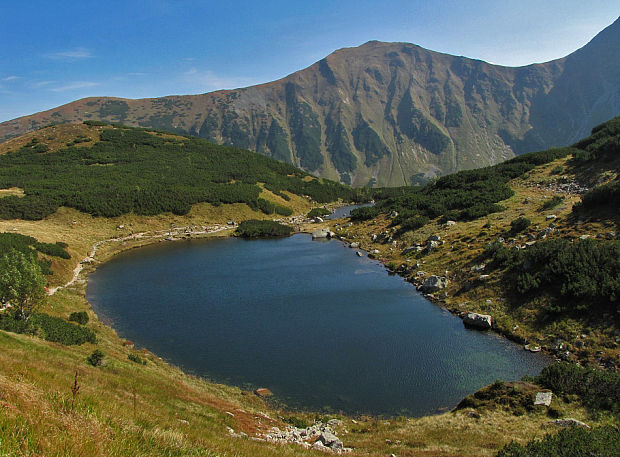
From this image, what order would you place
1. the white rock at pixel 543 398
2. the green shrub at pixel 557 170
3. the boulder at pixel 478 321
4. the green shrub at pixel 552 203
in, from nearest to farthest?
the white rock at pixel 543 398
the boulder at pixel 478 321
the green shrub at pixel 552 203
the green shrub at pixel 557 170

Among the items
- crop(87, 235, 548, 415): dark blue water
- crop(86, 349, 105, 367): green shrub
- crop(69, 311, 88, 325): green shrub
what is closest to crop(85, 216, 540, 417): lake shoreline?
crop(87, 235, 548, 415): dark blue water

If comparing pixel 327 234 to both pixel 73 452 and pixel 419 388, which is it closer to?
pixel 419 388

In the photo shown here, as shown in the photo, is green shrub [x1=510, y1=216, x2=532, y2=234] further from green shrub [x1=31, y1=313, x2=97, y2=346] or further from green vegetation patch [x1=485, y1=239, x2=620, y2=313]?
green shrub [x1=31, y1=313, x2=97, y2=346]

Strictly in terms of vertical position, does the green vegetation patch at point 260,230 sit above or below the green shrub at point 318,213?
below

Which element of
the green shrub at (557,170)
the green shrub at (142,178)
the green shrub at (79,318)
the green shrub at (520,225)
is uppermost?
the green shrub at (142,178)

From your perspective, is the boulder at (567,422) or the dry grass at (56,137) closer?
the boulder at (567,422)

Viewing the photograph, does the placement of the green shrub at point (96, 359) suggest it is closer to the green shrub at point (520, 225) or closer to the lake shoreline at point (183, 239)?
the lake shoreline at point (183, 239)

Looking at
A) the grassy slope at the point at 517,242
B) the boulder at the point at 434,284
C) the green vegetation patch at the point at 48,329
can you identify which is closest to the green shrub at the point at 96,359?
the green vegetation patch at the point at 48,329
